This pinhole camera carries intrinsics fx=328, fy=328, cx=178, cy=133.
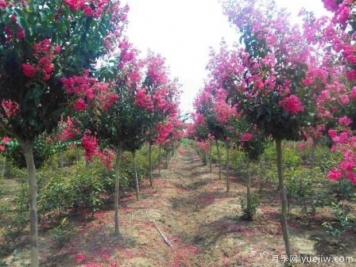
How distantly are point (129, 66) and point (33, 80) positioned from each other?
4019 millimetres

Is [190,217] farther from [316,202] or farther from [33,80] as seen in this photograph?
[33,80]

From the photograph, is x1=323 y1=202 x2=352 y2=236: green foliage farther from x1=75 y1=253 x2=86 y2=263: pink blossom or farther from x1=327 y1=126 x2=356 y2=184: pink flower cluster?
x1=75 y1=253 x2=86 y2=263: pink blossom

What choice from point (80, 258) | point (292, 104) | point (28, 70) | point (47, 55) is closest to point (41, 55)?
point (47, 55)

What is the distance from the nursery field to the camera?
6.45 m

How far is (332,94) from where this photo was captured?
5918 millimetres

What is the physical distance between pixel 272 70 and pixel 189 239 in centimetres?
508

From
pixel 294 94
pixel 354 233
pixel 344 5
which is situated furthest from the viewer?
pixel 354 233

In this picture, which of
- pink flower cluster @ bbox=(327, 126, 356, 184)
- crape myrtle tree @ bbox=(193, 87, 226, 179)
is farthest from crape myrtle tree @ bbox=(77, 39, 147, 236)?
crape myrtle tree @ bbox=(193, 87, 226, 179)

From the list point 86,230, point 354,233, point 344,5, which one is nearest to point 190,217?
point 86,230

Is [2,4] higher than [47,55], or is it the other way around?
[2,4]

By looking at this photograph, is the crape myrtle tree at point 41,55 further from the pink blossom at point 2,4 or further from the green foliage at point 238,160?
the green foliage at point 238,160

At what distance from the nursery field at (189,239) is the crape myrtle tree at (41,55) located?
8.81 feet

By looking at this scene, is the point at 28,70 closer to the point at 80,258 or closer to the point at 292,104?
the point at 292,104

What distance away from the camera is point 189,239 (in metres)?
8.48
